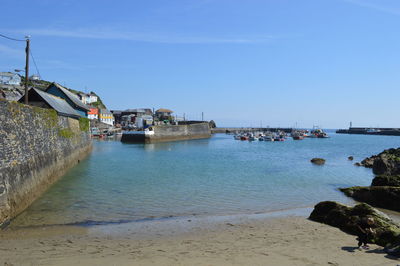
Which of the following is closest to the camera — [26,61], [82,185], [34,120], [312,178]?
[34,120]

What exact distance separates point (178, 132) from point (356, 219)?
6611cm

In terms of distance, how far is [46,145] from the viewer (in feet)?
58.7

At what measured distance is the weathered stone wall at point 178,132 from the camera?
222ft

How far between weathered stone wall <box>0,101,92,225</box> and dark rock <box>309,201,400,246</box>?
10.9 m

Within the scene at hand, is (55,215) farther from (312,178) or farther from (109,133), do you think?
(109,133)

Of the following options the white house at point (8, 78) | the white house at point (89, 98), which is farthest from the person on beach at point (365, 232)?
the white house at point (89, 98)

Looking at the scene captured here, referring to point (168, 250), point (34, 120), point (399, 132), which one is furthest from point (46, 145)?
point (399, 132)

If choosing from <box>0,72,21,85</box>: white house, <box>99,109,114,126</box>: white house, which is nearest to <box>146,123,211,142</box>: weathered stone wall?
<box>99,109,114,126</box>: white house

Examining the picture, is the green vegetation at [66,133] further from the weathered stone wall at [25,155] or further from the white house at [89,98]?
the white house at [89,98]

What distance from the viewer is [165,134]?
70312mm

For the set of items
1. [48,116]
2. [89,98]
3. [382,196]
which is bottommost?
[382,196]

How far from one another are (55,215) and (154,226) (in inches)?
162

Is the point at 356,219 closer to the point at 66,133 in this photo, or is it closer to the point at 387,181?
the point at 387,181

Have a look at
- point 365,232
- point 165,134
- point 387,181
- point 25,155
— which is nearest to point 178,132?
point 165,134
